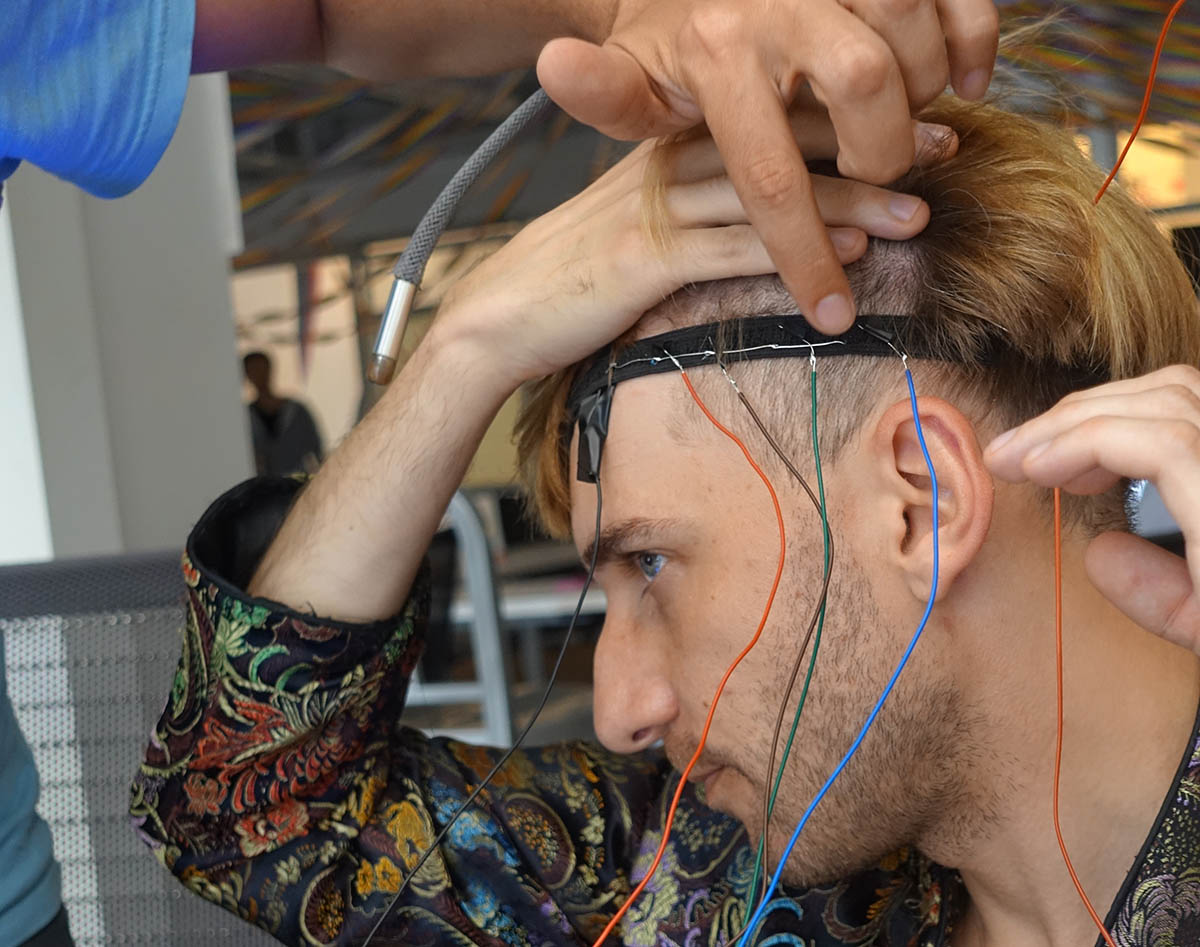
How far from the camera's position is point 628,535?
3.18 ft

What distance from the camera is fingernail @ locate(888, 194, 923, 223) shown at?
0.86m

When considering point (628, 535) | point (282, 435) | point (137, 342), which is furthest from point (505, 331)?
point (282, 435)

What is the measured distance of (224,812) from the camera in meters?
1.09

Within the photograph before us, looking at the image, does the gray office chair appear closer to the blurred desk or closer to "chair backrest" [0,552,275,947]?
"chair backrest" [0,552,275,947]

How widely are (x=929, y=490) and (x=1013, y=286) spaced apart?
161 millimetres

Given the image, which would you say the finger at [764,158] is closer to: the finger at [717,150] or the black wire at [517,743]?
the finger at [717,150]

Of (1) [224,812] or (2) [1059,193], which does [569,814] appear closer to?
(1) [224,812]

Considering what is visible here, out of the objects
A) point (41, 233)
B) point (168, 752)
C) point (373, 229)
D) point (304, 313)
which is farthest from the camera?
point (304, 313)

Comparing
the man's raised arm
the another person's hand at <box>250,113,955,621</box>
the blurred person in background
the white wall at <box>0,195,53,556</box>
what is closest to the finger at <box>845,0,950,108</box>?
the man's raised arm

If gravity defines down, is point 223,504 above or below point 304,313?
above

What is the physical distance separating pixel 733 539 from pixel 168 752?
1.71 ft

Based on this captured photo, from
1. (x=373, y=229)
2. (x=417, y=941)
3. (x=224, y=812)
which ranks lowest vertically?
(x=373, y=229)

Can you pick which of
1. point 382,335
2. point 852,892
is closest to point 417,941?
point 852,892

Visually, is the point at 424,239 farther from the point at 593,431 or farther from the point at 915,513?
the point at 915,513
